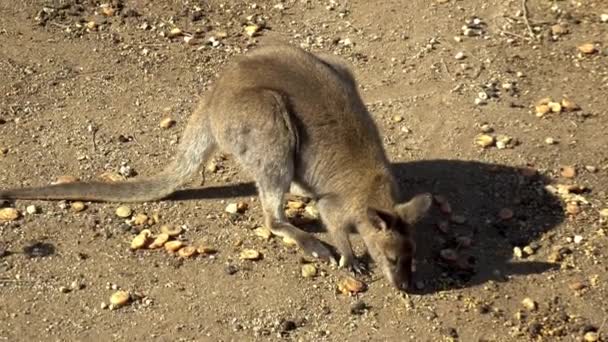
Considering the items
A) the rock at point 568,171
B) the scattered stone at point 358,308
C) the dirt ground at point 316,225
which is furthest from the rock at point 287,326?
the rock at point 568,171

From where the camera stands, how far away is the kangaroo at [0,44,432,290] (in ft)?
20.7

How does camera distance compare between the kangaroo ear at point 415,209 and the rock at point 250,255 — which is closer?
the kangaroo ear at point 415,209

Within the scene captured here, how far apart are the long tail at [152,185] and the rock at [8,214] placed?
0.10 m

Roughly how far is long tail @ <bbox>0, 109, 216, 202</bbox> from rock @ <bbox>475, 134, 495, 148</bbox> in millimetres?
2022

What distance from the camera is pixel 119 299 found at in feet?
19.7

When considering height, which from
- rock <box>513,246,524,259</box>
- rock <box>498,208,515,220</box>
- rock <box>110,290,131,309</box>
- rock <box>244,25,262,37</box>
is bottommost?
rock <box>110,290,131,309</box>

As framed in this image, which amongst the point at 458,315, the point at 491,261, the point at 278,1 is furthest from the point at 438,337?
the point at 278,1

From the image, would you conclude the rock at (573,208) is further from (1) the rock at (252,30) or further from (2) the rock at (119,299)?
(1) the rock at (252,30)

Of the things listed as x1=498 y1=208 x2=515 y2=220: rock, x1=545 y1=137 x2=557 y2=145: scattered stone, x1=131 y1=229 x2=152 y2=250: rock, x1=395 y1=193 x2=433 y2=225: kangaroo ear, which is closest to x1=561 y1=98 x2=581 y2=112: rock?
x1=545 y1=137 x2=557 y2=145: scattered stone

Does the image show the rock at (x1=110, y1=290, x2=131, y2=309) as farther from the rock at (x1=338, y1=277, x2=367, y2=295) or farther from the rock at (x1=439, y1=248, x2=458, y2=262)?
the rock at (x1=439, y1=248, x2=458, y2=262)

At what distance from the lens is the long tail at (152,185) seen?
6.68 meters

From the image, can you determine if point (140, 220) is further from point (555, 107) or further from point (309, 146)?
point (555, 107)

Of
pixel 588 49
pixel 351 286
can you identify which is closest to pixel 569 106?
pixel 588 49

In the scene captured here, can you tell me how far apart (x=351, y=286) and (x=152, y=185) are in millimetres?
1637
